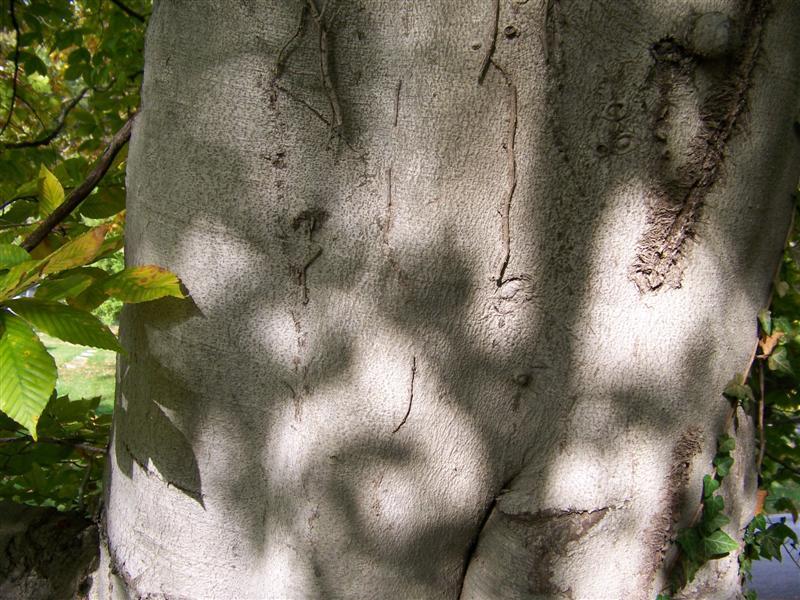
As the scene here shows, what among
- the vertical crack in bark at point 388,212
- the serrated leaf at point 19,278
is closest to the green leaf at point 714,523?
the vertical crack in bark at point 388,212

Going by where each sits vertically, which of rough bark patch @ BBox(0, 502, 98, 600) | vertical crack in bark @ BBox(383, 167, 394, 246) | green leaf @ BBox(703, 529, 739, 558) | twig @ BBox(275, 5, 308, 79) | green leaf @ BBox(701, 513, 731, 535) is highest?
twig @ BBox(275, 5, 308, 79)

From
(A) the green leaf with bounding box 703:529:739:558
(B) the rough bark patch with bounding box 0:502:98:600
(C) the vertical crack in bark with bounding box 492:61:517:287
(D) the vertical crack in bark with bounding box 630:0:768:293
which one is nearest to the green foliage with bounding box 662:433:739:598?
(A) the green leaf with bounding box 703:529:739:558

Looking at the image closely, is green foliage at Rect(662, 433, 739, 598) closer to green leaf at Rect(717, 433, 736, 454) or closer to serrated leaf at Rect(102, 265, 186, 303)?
green leaf at Rect(717, 433, 736, 454)

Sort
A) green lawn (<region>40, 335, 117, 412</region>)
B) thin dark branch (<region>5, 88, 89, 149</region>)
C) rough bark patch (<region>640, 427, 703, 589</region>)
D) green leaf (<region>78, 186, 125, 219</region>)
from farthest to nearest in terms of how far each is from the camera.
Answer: green lawn (<region>40, 335, 117, 412</region>) → thin dark branch (<region>5, 88, 89, 149</region>) → green leaf (<region>78, 186, 125, 219</region>) → rough bark patch (<region>640, 427, 703, 589</region>)

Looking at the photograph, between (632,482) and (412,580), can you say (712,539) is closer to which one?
(632,482)

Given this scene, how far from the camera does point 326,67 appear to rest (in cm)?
101

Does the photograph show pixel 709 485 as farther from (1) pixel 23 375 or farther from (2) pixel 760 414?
(1) pixel 23 375

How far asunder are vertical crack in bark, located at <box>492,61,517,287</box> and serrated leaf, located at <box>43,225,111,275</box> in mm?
704

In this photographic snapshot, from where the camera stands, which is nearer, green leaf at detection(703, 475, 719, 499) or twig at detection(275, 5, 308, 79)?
twig at detection(275, 5, 308, 79)

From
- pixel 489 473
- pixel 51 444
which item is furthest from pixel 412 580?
pixel 51 444

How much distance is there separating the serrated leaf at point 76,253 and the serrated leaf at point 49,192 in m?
0.36

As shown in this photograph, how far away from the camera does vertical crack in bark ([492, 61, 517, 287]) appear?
1007mm

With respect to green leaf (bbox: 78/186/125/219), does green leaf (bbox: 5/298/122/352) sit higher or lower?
lower

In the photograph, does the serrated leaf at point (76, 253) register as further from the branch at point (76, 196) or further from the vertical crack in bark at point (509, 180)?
the vertical crack in bark at point (509, 180)
